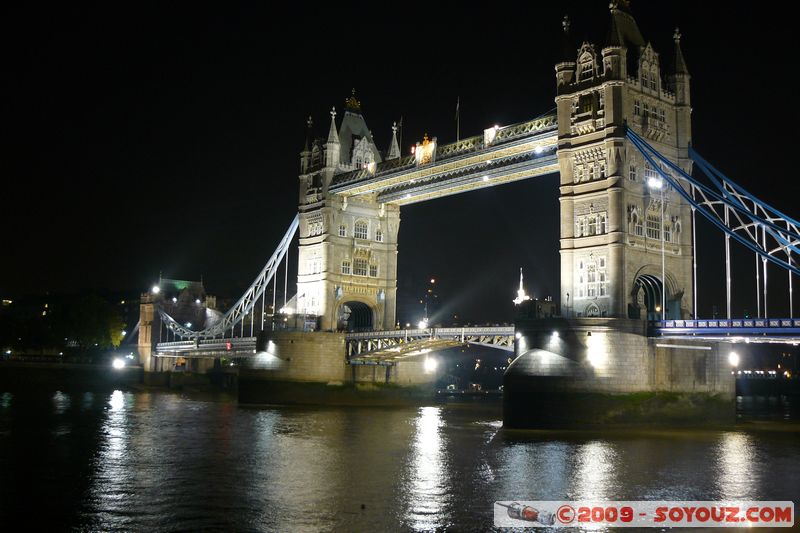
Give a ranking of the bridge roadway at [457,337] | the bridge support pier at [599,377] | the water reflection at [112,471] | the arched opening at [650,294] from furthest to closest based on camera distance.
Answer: the arched opening at [650,294]
the bridge support pier at [599,377]
the bridge roadway at [457,337]
the water reflection at [112,471]

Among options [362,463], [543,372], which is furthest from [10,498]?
[543,372]

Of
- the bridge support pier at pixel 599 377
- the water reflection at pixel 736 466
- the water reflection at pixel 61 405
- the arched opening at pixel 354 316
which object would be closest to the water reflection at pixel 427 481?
the bridge support pier at pixel 599 377

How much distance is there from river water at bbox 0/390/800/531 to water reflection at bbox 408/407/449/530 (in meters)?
0.06

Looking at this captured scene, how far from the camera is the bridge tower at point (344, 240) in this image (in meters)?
67.9

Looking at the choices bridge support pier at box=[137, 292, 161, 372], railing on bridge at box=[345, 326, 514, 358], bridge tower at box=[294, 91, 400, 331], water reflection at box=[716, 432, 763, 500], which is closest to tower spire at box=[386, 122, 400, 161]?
bridge tower at box=[294, 91, 400, 331]

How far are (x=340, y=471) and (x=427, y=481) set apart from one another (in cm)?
340

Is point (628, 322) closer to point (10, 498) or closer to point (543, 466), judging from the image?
point (543, 466)

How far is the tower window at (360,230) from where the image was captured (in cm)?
6969

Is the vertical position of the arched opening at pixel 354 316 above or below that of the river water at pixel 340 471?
above

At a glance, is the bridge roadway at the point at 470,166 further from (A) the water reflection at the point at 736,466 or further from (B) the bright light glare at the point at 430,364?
(A) the water reflection at the point at 736,466

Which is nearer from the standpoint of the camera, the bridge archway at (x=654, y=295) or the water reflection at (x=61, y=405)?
the bridge archway at (x=654, y=295)

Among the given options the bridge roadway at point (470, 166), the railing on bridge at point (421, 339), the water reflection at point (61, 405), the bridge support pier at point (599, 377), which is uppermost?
the bridge roadway at point (470, 166)

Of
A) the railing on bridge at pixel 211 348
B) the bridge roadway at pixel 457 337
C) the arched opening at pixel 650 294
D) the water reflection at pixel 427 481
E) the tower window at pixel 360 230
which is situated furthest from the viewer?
the railing on bridge at pixel 211 348

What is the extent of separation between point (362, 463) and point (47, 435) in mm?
16714
